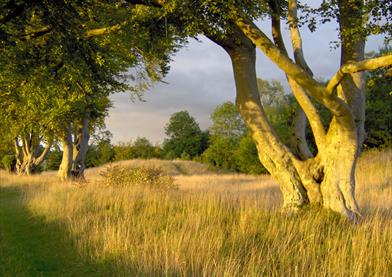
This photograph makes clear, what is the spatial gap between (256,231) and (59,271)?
374 cm

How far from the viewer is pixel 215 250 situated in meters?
6.51

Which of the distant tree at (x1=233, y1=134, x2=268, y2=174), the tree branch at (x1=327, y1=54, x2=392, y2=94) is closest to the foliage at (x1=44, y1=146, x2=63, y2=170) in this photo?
the distant tree at (x1=233, y1=134, x2=268, y2=174)

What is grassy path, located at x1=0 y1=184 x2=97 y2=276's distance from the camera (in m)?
7.11

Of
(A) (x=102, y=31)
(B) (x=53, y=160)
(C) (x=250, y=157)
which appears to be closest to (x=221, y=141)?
(C) (x=250, y=157)

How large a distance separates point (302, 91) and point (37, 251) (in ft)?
23.6

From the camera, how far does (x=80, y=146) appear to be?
28.1m

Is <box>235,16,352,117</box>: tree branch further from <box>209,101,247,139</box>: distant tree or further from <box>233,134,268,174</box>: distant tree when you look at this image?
<box>209,101,247,139</box>: distant tree

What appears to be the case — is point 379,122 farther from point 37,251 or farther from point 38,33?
point 37,251

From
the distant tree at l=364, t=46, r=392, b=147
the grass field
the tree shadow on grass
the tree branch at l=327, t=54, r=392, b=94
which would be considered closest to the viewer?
the grass field

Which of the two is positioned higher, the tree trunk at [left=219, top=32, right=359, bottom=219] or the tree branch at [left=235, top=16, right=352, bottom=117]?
the tree branch at [left=235, top=16, right=352, bottom=117]

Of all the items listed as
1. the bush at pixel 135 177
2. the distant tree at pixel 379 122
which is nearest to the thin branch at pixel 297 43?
the bush at pixel 135 177

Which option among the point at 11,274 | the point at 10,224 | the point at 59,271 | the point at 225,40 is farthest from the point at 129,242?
the point at 10,224

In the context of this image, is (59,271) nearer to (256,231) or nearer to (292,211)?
(256,231)

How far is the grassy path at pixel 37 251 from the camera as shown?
7109 mm
